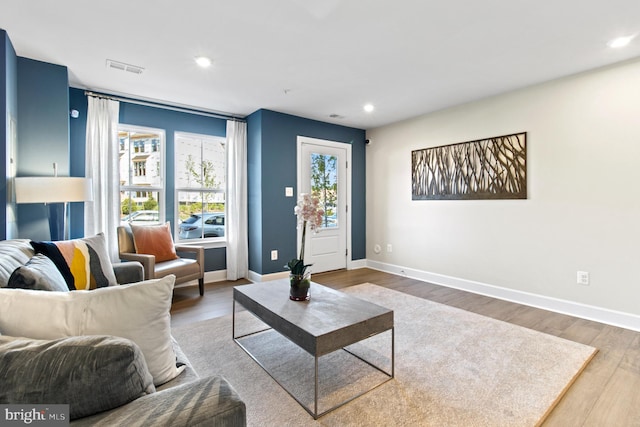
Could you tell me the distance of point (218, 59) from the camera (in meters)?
2.87

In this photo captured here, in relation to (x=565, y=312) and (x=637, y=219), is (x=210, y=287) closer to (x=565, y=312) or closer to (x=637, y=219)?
(x=565, y=312)

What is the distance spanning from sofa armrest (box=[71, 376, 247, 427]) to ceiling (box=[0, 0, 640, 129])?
87.5 inches

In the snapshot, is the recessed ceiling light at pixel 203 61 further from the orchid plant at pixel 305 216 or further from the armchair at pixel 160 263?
the armchair at pixel 160 263

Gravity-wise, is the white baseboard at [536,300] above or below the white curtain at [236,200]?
below

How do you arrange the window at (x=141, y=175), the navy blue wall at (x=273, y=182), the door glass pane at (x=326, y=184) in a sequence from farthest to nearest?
1. the door glass pane at (x=326, y=184)
2. the navy blue wall at (x=273, y=182)
3. the window at (x=141, y=175)

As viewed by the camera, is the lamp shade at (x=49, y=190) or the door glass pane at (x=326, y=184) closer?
the lamp shade at (x=49, y=190)

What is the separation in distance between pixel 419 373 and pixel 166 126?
4.09m

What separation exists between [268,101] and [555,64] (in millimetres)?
3077

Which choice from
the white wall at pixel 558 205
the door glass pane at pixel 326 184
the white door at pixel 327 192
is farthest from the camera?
the door glass pane at pixel 326 184

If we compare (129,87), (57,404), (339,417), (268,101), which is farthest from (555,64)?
(129,87)

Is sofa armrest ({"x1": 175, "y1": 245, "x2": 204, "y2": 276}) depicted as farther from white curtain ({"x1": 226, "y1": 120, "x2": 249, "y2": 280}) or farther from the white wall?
the white wall

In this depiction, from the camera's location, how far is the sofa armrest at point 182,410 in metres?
0.75

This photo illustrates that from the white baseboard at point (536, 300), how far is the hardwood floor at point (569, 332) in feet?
0.35

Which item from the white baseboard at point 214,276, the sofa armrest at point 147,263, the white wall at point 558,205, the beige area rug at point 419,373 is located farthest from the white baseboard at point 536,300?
the sofa armrest at point 147,263
